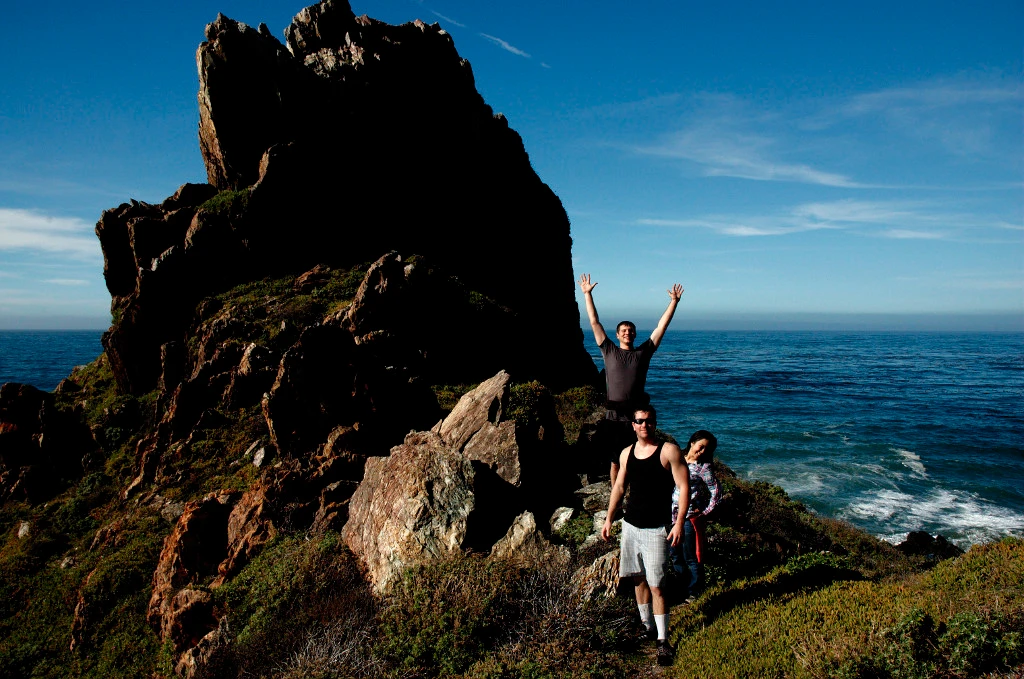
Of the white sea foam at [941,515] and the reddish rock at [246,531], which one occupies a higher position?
the reddish rock at [246,531]

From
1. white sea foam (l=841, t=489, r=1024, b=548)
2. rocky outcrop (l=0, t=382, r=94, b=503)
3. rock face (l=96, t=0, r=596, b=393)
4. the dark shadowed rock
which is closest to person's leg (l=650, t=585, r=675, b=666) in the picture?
the dark shadowed rock

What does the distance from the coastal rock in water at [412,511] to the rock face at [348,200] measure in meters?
13.0

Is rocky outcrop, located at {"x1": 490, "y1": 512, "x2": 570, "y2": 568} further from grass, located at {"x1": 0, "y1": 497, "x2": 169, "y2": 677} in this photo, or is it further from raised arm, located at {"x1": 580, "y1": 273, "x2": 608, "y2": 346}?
grass, located at {"x1": 0, "y1": 497, "x2": 169, "y2": 677}

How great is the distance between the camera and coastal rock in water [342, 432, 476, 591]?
34.9 feet

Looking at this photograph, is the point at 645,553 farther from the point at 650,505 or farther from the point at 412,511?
the point at 412,511

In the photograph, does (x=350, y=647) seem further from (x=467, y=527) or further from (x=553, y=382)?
(x=553, y=382)

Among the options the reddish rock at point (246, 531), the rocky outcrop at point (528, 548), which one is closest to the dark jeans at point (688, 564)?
the rocky outcrop at point (528, 548)

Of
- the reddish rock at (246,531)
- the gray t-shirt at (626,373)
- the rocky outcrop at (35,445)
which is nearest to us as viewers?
the gray t-shirt at (626,373)

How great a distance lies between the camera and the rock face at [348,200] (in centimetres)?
3011

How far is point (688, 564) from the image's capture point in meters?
9.62

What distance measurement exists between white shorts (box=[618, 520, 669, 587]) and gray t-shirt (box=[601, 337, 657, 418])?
6.23ft

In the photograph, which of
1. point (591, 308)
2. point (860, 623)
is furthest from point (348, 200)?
point (860, 623)

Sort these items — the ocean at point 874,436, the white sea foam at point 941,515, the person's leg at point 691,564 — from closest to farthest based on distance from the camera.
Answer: the person's leg at point 691,564 < the white sea foam at point 941,515 < the ocean at point 874,436

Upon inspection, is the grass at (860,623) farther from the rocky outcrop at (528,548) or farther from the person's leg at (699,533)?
the rocky outcrop at (528,548)
